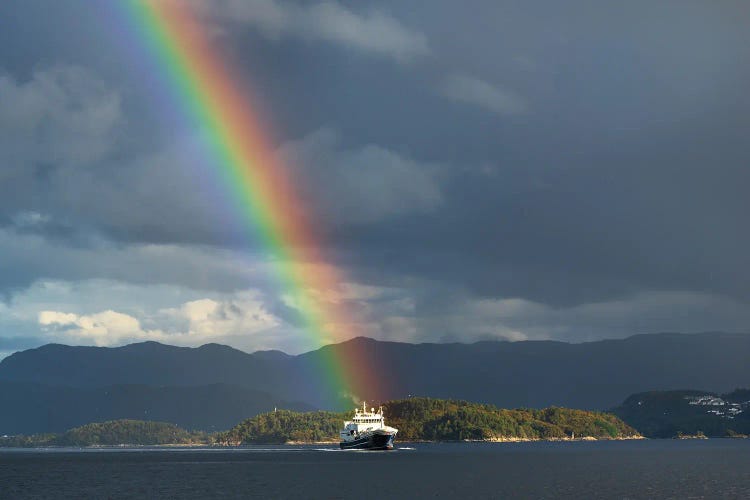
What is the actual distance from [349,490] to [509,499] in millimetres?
41108

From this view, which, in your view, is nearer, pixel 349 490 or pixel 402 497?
pixel 402 497

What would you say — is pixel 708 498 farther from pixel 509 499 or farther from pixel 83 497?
pixel 83 497

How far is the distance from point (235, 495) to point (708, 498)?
92.9 m

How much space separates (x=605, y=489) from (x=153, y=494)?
9452 centimetres

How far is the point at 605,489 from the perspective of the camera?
617ft

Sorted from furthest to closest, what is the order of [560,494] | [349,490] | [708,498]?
[349,490] → [560,494] → [708,498]

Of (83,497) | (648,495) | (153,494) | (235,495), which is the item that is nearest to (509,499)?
(648,495)

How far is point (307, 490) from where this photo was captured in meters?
198

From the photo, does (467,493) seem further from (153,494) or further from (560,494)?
(153,494)

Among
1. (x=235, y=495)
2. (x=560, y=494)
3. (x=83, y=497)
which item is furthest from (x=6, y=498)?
(x=560, y=494)

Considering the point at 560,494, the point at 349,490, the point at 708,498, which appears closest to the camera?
the point at 708,498

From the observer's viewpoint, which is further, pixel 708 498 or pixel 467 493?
pixel 467 493

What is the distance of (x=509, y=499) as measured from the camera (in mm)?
171375

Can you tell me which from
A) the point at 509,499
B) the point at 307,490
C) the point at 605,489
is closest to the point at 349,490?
the point at 307,490
